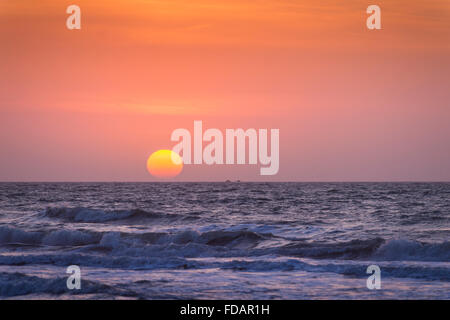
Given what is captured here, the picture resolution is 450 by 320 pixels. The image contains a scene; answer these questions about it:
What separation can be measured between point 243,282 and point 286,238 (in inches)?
421

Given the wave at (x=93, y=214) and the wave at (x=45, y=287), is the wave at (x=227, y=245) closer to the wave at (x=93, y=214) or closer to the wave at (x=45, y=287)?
the wave at (x=45, y=287)

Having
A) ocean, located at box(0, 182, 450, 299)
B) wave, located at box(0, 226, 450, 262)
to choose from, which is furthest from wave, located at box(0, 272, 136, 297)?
wave, located at box(0, 226, 450, 262)

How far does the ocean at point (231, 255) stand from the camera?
1356 cm

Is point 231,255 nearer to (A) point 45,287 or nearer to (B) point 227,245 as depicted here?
(B) point 227,245

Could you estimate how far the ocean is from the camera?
44.5 feet

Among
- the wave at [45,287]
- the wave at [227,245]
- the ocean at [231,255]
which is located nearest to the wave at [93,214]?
the ocean at [231,255]

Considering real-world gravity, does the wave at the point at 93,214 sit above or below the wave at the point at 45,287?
below

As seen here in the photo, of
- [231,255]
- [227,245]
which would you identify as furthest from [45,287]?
[227,245]

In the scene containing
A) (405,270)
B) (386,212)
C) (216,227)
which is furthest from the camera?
(386,212)

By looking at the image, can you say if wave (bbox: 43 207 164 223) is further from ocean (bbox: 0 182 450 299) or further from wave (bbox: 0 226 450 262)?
wave (bbox: 0 226 450 262)

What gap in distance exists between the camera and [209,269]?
55.6 ft

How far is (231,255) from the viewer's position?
20.2 metres
